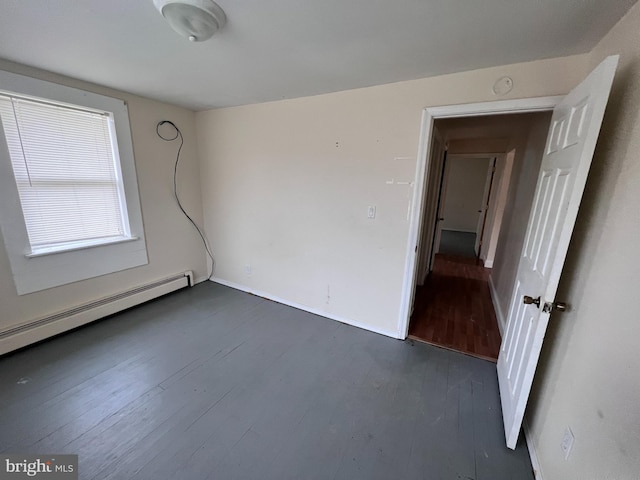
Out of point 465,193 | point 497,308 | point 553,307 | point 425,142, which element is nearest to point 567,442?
point 553,307

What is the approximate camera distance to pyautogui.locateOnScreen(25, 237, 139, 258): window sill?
2.13 m

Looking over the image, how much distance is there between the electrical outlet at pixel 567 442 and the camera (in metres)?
1.04

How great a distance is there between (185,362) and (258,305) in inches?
42.3

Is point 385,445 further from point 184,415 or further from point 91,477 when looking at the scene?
point 91,477

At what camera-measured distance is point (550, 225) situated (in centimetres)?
132

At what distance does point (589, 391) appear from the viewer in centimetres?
98

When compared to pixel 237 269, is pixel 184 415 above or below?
below

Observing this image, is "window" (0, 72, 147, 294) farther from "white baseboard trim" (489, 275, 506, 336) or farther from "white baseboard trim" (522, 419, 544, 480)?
"white baseboard trim" (489, 275, 506, 336)

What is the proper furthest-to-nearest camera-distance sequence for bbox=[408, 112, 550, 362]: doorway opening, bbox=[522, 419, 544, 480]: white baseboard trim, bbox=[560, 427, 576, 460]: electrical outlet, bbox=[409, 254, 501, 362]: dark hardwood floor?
bbox=[408, 112, 550, 362]: doorway opening → bbox=[409, 254, 501, 362]: dark hardwood floor → bbox=[522, 419, 544, 480]: white baseboard trim → bbox=[560, 427, 576, 460]: electrical outlet

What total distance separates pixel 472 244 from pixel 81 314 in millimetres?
7485

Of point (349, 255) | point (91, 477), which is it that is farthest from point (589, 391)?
point (91, 477)

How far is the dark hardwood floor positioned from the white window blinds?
3.34 meters

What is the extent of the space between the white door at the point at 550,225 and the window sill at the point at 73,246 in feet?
11.5

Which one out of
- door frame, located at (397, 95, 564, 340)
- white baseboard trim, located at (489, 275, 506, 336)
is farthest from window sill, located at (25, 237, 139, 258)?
white baseboard trim, located at (489, 275, 506, 336)
